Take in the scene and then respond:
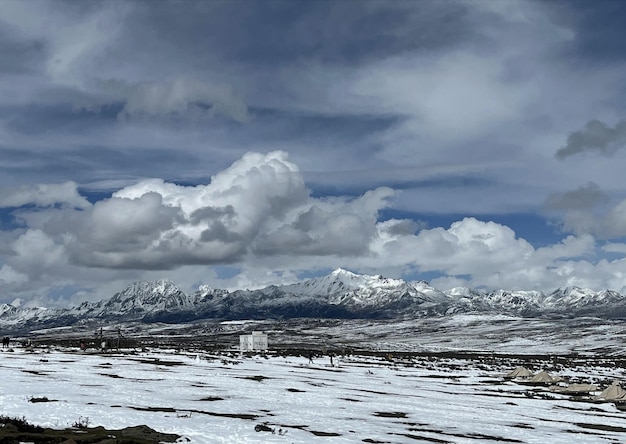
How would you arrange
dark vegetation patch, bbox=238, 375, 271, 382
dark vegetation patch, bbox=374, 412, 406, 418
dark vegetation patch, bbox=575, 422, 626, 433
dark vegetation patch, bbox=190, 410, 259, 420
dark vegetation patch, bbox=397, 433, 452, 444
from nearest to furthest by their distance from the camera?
dark vegetation patch, bbox=397, 433, 452, 444 → dark vegetation patch, bbox=190, 410, 259, 420 → dark vegetation patch, bbox=575, 422, 626, 433 → dark vegetation patch, bbox=374, 412, 406, 418 → dark vegetation patch, bbox=238, 375, 271, 382

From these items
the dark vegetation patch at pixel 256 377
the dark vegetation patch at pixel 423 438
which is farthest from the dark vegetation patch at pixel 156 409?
the dark vegetation patch at pixel 256 377

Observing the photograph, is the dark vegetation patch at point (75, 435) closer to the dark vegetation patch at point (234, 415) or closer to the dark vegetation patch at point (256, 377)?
the dark vegetation patch at point (234, 415)

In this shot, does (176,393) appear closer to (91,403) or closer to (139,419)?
(91,403)

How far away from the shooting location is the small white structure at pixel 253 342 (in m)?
132

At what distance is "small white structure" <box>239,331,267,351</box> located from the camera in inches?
5196

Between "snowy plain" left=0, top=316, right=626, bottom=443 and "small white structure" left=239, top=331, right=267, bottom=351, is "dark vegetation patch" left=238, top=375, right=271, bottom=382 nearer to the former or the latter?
"snowy plain" left=0, top=316, right=626, bottom=443

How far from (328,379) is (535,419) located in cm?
2949

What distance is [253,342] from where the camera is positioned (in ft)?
437

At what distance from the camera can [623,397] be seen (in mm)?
58094

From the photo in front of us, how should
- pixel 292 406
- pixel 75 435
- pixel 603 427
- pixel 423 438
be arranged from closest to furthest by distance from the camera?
A: pixel 75 435
pixel 423 438
pixel 603 427
pixel 292 406

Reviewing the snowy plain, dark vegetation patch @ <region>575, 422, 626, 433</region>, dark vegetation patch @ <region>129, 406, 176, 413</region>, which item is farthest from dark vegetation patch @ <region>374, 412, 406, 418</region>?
dark vegetation patch @ <region>129, 406, 176, 413</region>

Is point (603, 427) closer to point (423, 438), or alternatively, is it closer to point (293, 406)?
point (423, 438)

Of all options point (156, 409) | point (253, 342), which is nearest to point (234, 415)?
point (156, 409)

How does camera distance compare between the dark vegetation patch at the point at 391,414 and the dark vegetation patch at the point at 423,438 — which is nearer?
the dark vegetation patch at the point at 423,438
